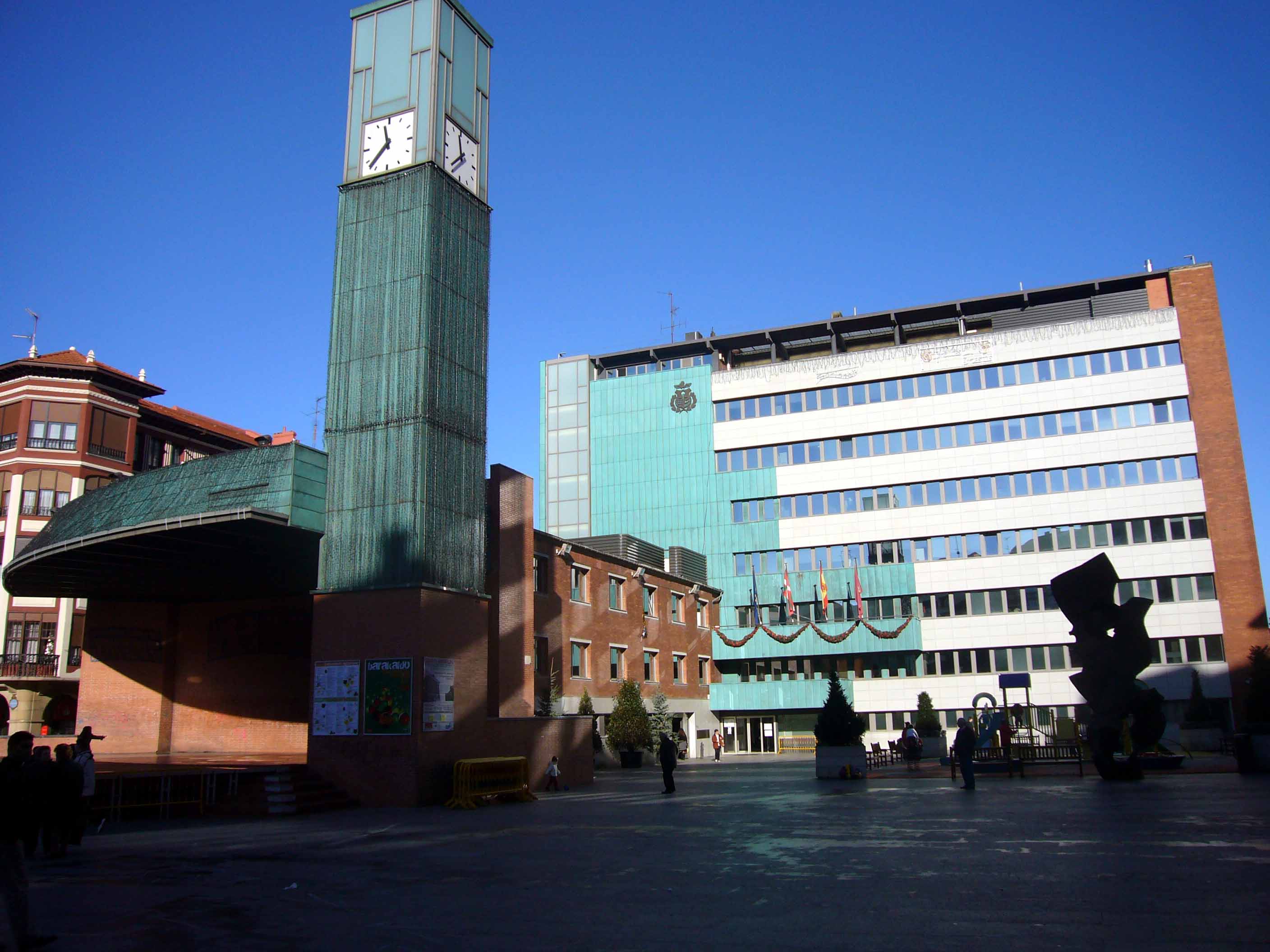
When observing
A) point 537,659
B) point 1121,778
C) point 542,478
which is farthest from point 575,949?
point 542,478

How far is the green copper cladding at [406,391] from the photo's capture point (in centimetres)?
2519

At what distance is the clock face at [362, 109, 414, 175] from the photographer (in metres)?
27.4

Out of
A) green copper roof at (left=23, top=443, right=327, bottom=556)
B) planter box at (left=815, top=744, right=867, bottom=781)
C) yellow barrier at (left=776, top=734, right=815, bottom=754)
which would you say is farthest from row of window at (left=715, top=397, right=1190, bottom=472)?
green copper roof at (left=23, top=443, right=327, bottom=556)

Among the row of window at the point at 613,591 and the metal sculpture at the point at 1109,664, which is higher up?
the row of window at the point at 613,591

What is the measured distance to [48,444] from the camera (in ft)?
174

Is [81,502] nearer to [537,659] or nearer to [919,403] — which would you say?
[537,659]

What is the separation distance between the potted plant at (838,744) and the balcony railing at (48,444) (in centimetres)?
4400

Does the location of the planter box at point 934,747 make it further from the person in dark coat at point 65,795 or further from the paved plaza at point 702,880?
the person in dark coat at point 65,795

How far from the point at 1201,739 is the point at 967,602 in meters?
18.9

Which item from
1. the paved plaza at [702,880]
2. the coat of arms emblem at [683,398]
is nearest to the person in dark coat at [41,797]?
the paved plaza at [702,880]

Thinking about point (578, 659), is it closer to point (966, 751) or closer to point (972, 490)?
point (966, 751)

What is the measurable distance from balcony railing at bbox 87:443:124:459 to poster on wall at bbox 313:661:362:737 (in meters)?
36.9

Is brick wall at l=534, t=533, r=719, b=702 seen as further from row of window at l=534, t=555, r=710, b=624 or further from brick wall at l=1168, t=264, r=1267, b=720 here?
brick wall at l=1168, t=264, r=1267, b=720

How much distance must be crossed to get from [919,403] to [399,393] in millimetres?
44438
